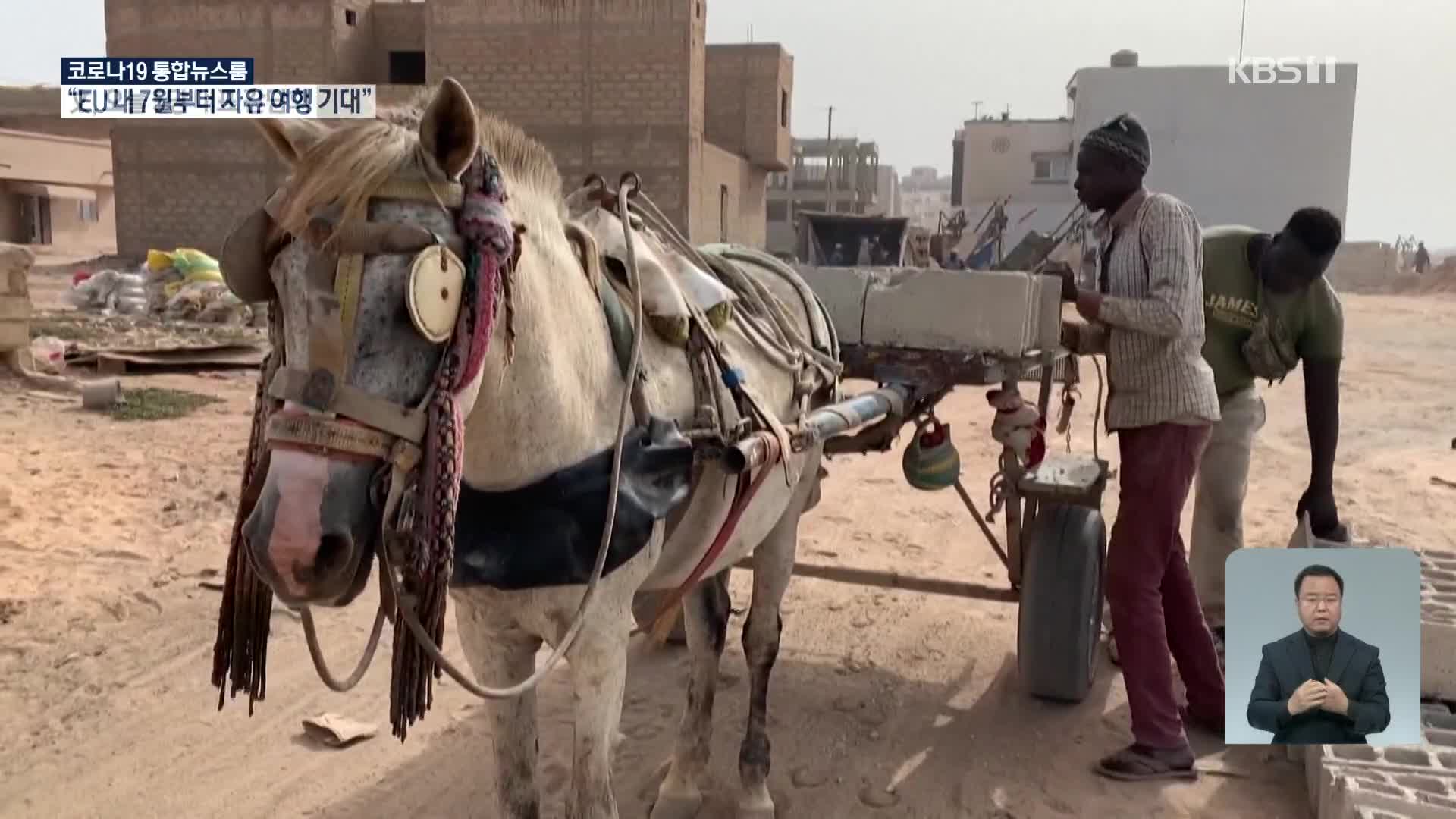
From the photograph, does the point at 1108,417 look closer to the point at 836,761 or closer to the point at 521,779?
the point at 836,761

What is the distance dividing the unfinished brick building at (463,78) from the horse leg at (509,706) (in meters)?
16.4

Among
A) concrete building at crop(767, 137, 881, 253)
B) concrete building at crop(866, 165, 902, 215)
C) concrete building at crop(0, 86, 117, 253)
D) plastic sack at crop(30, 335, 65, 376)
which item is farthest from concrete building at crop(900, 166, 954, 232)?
plastic sack at crop(30, 335, 65, 376)

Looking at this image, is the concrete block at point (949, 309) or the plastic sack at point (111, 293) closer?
the concrete block at point (949, 309)

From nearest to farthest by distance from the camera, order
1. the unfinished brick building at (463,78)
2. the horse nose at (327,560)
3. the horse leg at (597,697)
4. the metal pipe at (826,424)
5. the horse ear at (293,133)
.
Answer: the horse nose at (327,560) < the horse ear at (293,133) < the horse leg at (597,697) < the metal pipe at (826,424) < the unfinished brick building at (463,78)

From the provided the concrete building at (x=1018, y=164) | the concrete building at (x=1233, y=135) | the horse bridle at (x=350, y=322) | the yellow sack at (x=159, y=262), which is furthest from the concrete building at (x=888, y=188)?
the horse bridle at (x=350, y=322)

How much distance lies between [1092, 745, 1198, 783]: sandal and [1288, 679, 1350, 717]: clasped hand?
112 centimetres

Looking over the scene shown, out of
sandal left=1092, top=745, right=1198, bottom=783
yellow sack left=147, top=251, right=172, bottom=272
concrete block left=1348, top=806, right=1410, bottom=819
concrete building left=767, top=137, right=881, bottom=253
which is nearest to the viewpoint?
concrete block left=1348, top=806, right=1410, bottom=819

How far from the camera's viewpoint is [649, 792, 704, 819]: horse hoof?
127 inches

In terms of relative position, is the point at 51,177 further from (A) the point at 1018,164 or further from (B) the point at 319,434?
(B) the point at 319,434

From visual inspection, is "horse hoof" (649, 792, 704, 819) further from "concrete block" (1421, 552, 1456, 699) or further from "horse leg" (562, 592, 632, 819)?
"concrete block" (1421, 552, 1456, 699)

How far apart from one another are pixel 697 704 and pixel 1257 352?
9.39ft

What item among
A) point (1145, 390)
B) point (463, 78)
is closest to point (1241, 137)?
point (463, 78)

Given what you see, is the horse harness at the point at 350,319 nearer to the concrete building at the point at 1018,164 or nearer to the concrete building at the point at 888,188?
the concrete building at the point at 1018,164

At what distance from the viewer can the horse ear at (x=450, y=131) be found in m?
1.64
